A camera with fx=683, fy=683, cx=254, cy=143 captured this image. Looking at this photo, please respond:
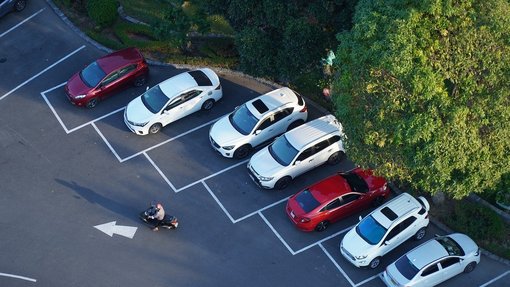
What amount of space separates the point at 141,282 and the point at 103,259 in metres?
1.90

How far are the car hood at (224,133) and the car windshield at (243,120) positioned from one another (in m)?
0.19

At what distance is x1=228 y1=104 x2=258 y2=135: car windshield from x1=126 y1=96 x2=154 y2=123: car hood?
3707 mm

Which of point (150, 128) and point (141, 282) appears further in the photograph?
point (150, 128)

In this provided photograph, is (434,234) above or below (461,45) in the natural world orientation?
below

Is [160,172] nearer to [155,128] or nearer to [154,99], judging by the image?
[155,128]

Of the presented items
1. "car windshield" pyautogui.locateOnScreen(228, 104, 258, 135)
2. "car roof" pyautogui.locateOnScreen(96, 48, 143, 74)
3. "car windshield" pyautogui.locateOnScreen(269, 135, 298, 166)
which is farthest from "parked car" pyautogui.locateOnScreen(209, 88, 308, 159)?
"car roof" pyautogui.locateOnScreen(96, 48, 143, 74)

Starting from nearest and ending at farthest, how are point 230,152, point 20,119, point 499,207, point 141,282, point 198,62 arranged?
point 141,282 < point 499,207 < point 230,152 < point 20,119 < point 198,62

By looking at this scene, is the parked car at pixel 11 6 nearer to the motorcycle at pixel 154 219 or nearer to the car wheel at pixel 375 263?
the motorcycle at pixel 154 219

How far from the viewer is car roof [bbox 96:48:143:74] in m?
32.2

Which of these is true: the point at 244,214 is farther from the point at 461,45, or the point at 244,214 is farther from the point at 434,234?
the point at 461,45

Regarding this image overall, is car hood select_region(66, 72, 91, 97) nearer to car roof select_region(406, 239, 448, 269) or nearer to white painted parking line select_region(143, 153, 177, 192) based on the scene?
white painted parking line select_region(143, 153, 177, 192)

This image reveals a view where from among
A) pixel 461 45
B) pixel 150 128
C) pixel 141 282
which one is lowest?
pixel 141 282

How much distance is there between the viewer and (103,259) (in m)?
26.6

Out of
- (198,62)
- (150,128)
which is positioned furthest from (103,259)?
(198,62)
